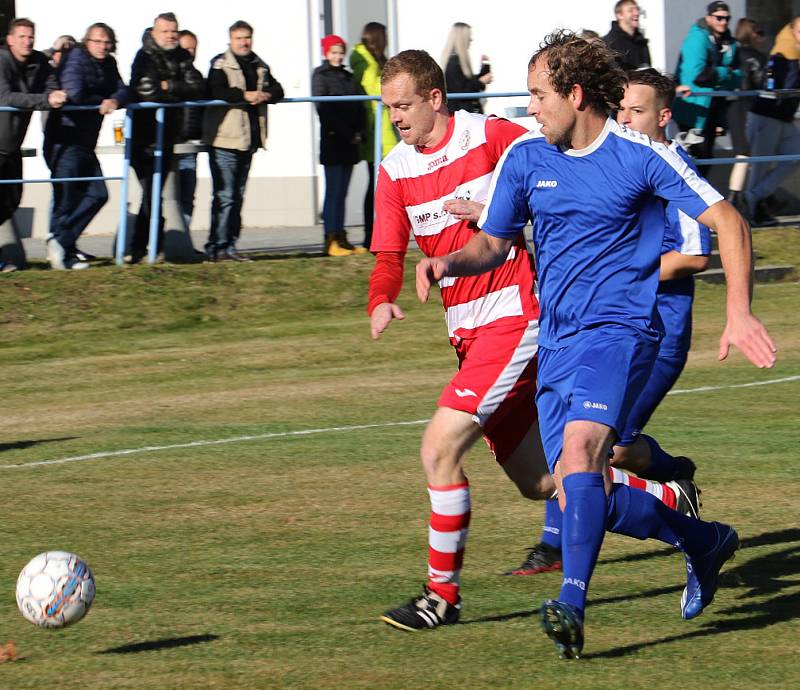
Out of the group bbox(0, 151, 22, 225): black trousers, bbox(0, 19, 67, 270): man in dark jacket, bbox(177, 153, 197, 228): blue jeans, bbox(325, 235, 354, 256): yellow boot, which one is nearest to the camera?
bbox(0, 19, 67, 270): man in dark jacket

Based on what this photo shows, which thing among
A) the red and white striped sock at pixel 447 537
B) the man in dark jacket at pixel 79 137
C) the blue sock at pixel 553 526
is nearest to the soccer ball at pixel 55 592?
the red and white striped sock at pixel 447 537

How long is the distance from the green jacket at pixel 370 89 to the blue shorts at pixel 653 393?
9.60 meters

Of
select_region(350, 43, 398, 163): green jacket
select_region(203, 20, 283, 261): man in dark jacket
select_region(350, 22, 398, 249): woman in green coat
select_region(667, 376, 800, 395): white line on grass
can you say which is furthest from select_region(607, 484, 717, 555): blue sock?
select_region(350, 43, 398, 163): green jacket

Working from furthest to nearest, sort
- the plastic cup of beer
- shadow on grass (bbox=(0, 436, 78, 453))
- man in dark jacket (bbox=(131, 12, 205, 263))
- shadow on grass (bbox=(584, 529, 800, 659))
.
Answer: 1. the plastic cup of beer
2. man in dark jacket (bbox=(131, 12, 205, 263))
3. shadow on grass (bbox=(0, 436, 78, 453))
4. shadow on grass (bbox=(584, 529, 800, 659))

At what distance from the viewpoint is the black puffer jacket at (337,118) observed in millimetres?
16047

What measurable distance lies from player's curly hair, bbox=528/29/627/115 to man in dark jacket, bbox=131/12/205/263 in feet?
30.3

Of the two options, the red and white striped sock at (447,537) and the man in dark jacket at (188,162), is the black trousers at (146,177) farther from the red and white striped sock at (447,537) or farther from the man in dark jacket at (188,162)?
the red and white striped sock at (447,537)

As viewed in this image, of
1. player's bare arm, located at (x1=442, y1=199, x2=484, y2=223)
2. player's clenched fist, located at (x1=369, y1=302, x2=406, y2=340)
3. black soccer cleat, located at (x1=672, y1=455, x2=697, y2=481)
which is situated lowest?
black soccer cleat, located at (x1=672, y1=455, x2=697, y2=481)

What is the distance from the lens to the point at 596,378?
5527mm

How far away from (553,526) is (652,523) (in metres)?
1.33

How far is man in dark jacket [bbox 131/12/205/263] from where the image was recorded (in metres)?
14.6

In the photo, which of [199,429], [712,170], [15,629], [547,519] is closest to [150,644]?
[15,629]

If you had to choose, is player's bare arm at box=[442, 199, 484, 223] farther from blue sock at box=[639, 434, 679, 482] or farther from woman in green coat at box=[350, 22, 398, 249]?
woman in green coat at box=[350, 22, 398, 249]

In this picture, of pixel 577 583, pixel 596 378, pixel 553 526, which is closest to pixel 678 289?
pixel 553 526
